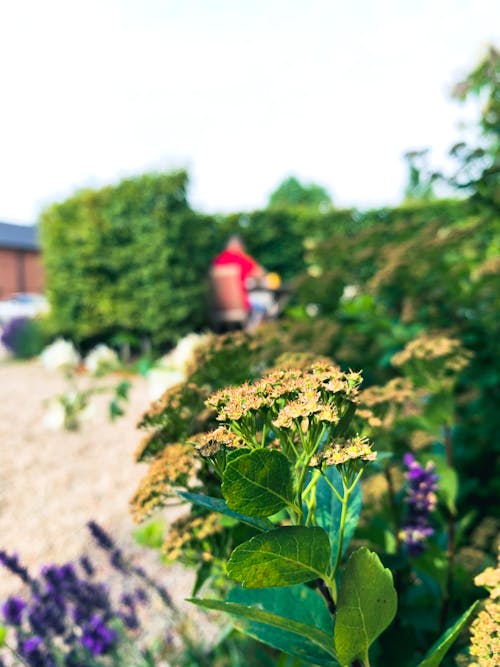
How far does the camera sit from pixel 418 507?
1.37m

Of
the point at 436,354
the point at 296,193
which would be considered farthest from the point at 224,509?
the point at 296,193

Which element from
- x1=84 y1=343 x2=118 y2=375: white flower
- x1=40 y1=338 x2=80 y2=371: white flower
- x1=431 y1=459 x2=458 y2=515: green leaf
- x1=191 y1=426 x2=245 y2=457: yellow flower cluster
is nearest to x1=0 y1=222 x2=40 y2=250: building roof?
x1=40 y1=338 x2=80 y2=371: white flower

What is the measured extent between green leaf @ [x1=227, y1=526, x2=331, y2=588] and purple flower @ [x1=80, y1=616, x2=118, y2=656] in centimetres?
147

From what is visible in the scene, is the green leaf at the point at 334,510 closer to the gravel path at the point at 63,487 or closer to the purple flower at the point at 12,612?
the purple flower at the point at 12,612

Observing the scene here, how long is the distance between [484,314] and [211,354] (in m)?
1.75

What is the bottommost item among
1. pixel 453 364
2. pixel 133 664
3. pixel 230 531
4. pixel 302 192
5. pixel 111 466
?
pixel 111 466

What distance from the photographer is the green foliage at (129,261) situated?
1257 cm

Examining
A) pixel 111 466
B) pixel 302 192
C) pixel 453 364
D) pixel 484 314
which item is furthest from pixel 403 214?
pixel 302 192

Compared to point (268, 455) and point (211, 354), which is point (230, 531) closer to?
point (211, 354)

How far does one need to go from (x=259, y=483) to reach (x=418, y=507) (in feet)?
2.74

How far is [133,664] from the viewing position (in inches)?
96.3

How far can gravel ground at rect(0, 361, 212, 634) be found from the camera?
4211 millimetres

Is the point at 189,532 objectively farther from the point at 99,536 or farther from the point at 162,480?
the point at 99,536

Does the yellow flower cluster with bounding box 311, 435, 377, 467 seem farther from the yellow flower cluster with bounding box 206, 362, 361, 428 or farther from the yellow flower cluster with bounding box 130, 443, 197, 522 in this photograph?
the yellow flower cluster with bounding box 130, 443, 197, 522
